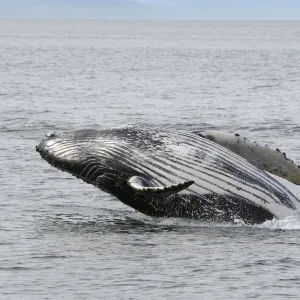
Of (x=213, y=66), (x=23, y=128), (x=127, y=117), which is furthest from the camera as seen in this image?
(x=213, y=66)

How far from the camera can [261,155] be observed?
63.3ft

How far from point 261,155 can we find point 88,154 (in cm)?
303

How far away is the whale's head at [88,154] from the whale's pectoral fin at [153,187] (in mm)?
461

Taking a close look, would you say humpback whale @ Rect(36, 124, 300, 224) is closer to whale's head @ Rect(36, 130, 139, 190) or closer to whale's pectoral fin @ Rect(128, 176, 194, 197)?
whale's head @ Rect(36, 130, 139, 190)

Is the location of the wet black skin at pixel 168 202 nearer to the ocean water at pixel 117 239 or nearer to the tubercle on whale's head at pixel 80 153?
the tubercle on whale's head at pixel 80 153

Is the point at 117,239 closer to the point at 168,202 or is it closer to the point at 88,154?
the point at 168,202

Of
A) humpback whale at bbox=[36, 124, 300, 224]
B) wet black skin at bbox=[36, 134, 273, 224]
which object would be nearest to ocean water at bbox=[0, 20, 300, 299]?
wet black skin at bbox=[36, 134, 273, 224]

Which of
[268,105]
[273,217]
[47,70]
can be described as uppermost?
[47,70]

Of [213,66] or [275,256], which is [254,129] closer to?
[275,256]

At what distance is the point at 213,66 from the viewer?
92.4 meters

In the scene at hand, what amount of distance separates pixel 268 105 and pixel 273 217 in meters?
29.1

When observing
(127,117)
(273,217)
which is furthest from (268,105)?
(273,217)

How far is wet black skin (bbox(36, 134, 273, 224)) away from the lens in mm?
18844

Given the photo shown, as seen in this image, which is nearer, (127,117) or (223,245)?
(223,245)
